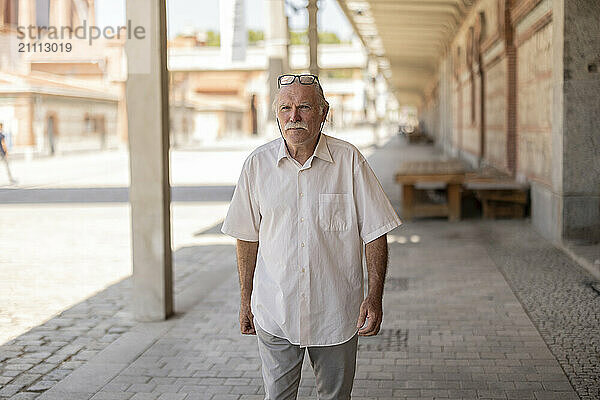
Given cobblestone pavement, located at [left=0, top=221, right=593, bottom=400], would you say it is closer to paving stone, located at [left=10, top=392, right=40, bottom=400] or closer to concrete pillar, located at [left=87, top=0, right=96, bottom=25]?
paving stone, located at [left=10, top=392, right=40, bottom=400]

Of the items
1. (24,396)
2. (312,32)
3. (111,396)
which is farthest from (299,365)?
(312,32)

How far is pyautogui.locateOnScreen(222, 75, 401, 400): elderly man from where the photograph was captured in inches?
129

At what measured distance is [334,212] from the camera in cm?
329

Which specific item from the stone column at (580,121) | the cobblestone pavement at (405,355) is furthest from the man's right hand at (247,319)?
the stone column at (580,121)

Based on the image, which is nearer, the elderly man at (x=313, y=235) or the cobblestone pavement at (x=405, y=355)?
the elderly man at (x=313, y=235)

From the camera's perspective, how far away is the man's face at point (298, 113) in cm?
323

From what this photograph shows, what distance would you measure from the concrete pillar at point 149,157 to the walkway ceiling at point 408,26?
45.8ft

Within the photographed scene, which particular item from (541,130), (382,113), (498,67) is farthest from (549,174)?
(382,113)

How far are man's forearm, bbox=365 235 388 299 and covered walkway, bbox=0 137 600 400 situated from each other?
1.57 meters

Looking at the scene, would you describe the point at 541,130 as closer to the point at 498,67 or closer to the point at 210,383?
the point at 498,67

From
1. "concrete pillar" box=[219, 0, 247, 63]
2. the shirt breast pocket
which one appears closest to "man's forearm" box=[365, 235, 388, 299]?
the shirt breast pocket

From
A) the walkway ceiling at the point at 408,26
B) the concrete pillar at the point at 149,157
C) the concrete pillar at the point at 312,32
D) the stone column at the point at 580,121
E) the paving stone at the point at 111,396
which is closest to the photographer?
the paving stone at the point at 111,396

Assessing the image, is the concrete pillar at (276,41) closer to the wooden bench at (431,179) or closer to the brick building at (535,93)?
the wooden bench at (431,179)

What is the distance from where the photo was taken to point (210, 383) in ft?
16.6
